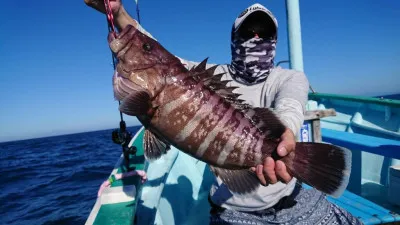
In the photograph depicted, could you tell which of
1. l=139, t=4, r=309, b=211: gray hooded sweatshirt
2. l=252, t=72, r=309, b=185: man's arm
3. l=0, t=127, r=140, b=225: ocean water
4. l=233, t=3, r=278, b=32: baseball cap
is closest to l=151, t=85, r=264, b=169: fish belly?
l=252, t=72, r=309, b=185: man's arm

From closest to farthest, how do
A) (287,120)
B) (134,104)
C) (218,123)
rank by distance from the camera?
1. (134,104)
2. (218,123)
3. (287,120)

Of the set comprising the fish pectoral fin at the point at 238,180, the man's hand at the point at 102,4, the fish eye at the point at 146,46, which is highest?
the man's hand at the point at 102,4

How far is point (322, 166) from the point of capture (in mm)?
1821

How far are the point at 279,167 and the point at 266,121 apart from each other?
368 mm

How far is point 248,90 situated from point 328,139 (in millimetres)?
2692

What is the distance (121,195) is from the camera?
2.93 metres

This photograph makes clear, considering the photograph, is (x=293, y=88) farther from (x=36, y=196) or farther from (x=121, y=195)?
(x=36, y=196)

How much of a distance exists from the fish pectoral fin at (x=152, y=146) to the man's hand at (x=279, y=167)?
779 mm

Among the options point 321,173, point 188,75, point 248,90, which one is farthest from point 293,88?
point 188,75

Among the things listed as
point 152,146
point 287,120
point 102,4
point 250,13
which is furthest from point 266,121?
point 102,4

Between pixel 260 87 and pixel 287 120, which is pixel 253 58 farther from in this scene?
pixel 287 120

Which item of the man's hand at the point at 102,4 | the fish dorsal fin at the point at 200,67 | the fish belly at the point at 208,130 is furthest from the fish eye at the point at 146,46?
the man's hand at the point at 102,4

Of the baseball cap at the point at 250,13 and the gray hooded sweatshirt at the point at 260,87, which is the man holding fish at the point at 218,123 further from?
the baseball cap at the point at 250,13

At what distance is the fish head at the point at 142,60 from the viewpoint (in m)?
2.00
